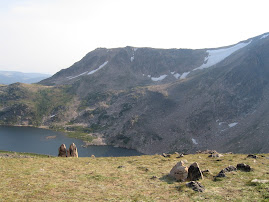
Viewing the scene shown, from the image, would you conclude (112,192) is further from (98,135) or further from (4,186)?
(98,135)

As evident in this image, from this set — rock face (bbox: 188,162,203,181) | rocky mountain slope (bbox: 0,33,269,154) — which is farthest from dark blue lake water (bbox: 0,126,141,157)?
rock face (bbox: 188,162,203,181)

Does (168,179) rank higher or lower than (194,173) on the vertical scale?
lower

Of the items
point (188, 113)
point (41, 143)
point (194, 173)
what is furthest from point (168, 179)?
point (188, 113)

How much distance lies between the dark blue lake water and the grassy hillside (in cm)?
8559

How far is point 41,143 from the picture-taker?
124312 mm

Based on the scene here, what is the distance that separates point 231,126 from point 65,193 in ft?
387

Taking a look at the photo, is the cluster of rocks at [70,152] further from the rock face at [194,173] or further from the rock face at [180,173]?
the rock face at [194,173]

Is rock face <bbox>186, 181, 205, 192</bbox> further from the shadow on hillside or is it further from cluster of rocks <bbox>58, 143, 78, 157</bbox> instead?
cluster of rocks <bbox>58, 143, 78, 157</bbox>

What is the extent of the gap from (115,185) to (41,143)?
115378 millimetres

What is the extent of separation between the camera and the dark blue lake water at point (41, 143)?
373ft

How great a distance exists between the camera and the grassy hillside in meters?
19.8

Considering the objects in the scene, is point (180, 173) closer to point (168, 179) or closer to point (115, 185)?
point (168, 179)

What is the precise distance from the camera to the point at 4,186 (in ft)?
74.4

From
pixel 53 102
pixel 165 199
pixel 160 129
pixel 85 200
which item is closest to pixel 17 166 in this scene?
pixel 85 200
